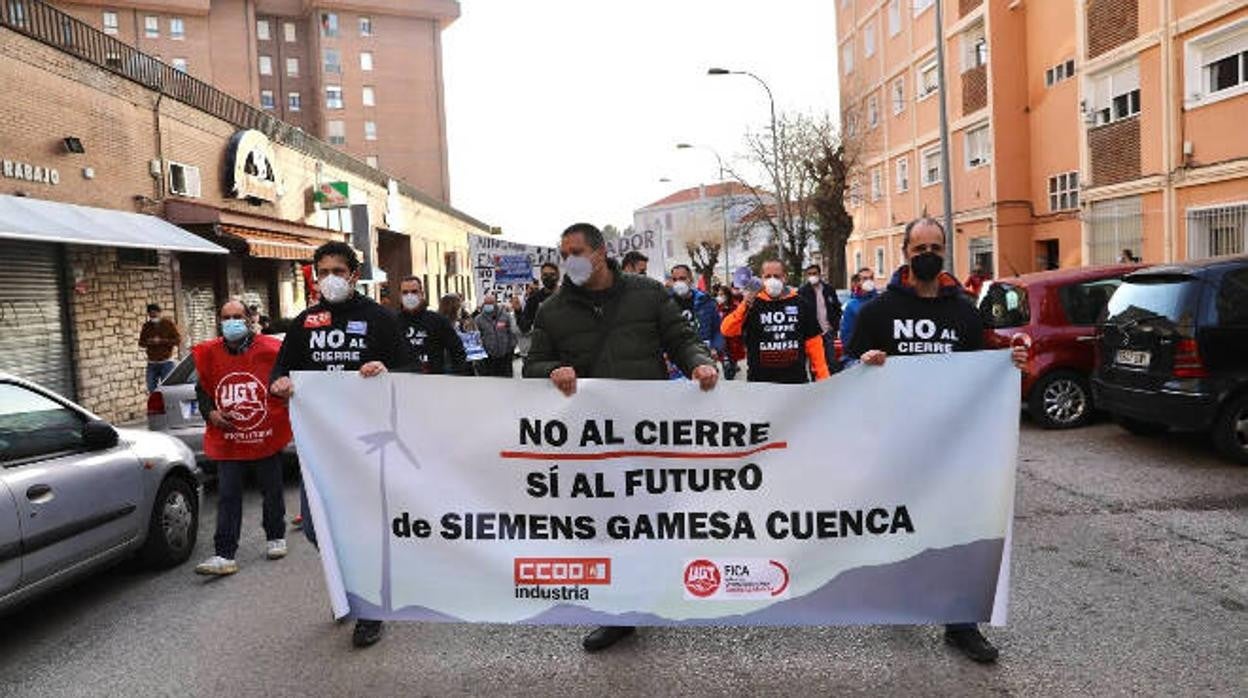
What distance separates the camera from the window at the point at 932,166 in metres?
31.2

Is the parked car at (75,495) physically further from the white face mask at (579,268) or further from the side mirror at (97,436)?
the white face mask at (579,268)

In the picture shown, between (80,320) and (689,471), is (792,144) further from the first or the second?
(689,471)

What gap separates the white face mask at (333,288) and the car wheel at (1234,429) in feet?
22.2

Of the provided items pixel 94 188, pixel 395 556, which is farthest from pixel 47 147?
pixel 395 556

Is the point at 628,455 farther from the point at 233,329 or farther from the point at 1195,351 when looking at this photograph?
the point at 1195,351

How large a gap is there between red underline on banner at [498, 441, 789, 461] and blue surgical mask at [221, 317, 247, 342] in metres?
→ 2.94

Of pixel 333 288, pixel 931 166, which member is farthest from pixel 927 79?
pixel 333 288

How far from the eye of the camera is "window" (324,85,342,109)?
7012cm

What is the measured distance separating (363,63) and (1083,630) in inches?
2879

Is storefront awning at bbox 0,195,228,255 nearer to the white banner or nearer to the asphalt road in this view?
the asphalt road

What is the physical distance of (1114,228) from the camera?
21.1 meters

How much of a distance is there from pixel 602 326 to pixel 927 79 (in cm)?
3012

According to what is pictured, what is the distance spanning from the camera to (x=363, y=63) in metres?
70.7

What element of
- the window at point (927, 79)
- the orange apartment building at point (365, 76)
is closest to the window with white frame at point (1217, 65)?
the window at point (927, 79)
